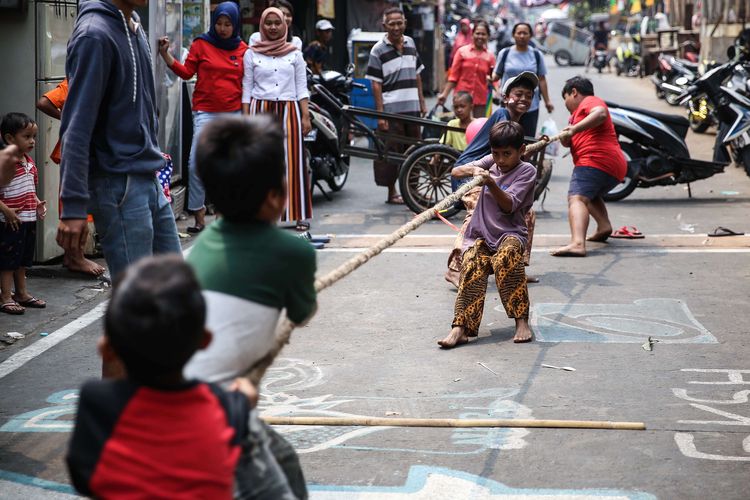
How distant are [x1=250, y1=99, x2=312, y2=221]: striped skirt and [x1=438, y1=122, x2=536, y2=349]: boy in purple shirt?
3229 millimetres

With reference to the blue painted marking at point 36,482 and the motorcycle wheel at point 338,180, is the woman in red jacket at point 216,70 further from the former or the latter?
the blue painted marking at point 36,482

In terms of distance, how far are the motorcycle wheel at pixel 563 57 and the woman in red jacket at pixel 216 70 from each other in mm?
37479

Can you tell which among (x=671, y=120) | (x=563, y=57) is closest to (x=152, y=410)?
(x=671, y=120)

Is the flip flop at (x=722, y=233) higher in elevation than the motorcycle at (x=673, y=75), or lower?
lower

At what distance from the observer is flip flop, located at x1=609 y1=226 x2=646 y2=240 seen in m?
8.75

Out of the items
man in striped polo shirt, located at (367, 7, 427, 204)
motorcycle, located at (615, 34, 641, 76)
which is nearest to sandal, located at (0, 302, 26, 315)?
man in striped polo shirt, located at (367, 7, 427, 204)

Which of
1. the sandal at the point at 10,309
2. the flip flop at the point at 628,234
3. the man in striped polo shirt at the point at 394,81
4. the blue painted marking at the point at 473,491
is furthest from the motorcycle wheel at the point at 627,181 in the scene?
the blue painted marking at the point at 473,491

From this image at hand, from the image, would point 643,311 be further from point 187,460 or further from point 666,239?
point 187,460

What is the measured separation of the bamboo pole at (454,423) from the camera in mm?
4297

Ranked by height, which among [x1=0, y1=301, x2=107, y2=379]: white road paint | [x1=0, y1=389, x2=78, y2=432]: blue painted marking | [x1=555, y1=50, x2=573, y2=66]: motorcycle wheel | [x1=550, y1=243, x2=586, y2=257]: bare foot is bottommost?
[x1=0, y1=389, x2=78, y2=432]: blue painted marking

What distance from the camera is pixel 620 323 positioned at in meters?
6.10

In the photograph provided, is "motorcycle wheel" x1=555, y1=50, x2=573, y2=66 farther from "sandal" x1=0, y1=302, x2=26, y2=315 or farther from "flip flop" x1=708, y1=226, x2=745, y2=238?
"sandal" x1=0, y1=302, x2=26, y2=315

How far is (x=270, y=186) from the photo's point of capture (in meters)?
2.40

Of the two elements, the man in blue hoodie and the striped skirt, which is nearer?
the man in blue hoodie
